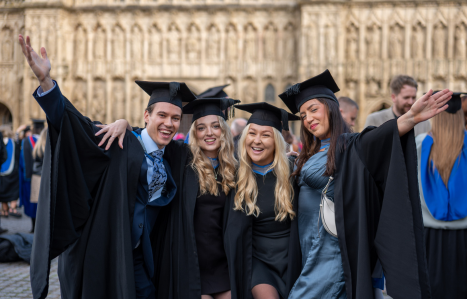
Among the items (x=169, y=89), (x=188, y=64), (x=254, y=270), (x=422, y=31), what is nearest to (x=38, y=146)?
(x=169, y=89)

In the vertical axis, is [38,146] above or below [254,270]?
above

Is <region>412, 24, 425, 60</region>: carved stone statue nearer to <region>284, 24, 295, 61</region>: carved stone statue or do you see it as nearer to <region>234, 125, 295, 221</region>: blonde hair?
<region>284, 24, 295, 61</region>: carved stone statue

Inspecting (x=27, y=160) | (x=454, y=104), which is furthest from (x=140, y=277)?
(x=27, y=160)

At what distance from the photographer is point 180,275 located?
10.5ft

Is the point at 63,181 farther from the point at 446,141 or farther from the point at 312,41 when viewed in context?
the point at 312,41

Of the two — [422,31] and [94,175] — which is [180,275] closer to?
[94,175]

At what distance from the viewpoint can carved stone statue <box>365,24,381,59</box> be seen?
64.3 ft

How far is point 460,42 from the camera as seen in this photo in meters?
19.2

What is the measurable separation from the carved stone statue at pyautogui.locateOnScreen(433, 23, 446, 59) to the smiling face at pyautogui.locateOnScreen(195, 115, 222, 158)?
1910 cm

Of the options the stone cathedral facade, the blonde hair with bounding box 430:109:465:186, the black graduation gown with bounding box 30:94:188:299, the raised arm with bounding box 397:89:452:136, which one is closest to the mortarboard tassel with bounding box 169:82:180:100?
the black graduation gown with bounding box 30:94:188:299

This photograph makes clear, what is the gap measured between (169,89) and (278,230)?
143cm

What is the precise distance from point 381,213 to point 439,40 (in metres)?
19.6

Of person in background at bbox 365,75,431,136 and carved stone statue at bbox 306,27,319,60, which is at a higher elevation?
carved stone statue at bbox 306,27,319,60

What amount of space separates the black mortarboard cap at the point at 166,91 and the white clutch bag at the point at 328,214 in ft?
4.59
